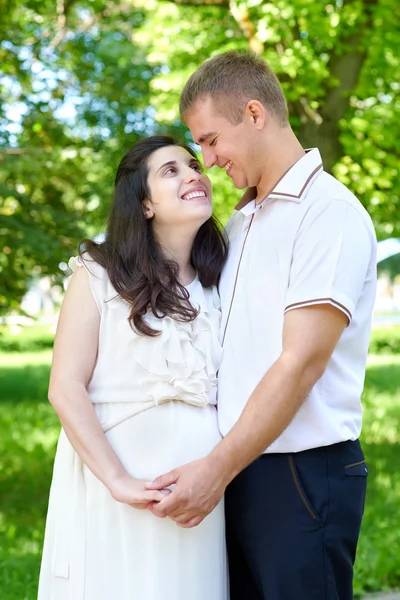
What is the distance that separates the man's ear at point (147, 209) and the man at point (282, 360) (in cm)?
32

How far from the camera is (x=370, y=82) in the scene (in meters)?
10.4

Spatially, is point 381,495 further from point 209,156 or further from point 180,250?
point 209,156

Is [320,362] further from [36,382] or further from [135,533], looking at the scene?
[36,382]

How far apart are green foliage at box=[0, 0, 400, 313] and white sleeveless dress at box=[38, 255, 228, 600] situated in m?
3.93

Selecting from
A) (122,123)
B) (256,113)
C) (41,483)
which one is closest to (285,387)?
(256,113)

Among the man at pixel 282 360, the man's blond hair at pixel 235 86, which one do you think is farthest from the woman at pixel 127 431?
the man's blond hair at pixel 235 86

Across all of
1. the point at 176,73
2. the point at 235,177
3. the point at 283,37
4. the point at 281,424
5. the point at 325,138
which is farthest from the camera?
the point at 176,73

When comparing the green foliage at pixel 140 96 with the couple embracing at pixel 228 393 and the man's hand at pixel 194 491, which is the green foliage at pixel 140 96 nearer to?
the couple embracing at pixel 228 393

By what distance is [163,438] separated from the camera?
2.98 meters

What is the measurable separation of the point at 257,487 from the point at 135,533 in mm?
435

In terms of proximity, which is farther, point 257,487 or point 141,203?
point 141,203

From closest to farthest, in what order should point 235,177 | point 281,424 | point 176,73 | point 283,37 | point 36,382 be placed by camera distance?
point 281,424 → point 235,177 → point 283,37 → point 176,73 → point 36,382

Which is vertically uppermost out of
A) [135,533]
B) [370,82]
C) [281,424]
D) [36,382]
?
[370,82]

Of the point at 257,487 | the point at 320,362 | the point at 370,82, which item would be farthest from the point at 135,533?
the point at 370,82
